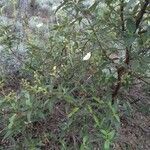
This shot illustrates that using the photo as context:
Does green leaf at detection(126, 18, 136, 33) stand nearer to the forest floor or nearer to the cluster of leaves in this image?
the cluster of leaves

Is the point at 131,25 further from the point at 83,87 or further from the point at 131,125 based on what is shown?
the point at 131,125

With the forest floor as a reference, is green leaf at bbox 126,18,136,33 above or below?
above

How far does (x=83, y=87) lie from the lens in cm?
266

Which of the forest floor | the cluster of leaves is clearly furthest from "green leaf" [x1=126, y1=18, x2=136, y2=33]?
the forest floor

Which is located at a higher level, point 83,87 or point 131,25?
point 131,25

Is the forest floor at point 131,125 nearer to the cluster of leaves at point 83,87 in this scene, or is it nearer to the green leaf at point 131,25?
the cluster of leaves at point 83,87

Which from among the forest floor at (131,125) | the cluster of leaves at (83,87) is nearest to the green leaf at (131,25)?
the cluster of leaves at (83,87)

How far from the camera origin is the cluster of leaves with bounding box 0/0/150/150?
2.50 m

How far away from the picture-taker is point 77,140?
2803mm

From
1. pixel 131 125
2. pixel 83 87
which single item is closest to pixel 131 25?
pixel 83 87

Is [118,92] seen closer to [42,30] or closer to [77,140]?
[77,140]

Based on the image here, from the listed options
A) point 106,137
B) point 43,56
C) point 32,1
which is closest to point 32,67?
point 43,56

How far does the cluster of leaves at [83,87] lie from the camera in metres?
2.50

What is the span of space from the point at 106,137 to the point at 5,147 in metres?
0.90
